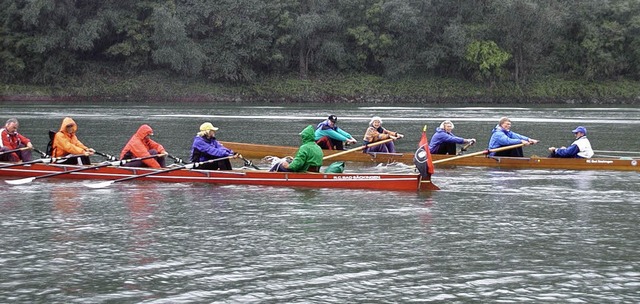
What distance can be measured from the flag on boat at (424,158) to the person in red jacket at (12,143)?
11261 millimetres

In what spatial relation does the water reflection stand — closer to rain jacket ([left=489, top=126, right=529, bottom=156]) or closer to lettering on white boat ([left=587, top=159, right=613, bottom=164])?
rain jacket ([left=489, top=126, right=529, bottom=156])

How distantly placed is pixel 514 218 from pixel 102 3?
71.8 m

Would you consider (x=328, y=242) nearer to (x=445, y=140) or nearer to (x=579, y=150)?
(x=445, y=140)

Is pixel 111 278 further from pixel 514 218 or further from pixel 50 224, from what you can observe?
pixel 514 218

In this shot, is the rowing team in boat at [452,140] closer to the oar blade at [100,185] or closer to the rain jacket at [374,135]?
the rain jacket at [374,135]

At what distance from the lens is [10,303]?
12672 millimetres

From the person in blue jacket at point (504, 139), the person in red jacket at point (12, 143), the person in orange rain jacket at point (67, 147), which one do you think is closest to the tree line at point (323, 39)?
the person in red jacket at point (12, 143)

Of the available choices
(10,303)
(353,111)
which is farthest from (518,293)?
(353,111)

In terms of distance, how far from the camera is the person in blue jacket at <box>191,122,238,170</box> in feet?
82.0

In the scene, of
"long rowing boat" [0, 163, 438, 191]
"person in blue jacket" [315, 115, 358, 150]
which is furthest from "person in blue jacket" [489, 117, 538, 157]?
"long rowing boat" [0, 163, 438, 191]

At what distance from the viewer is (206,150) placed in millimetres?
25016

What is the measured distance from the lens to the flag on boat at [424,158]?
22.4m

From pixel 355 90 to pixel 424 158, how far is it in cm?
Answer: 6538

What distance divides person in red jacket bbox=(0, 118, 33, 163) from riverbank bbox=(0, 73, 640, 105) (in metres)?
58.1
